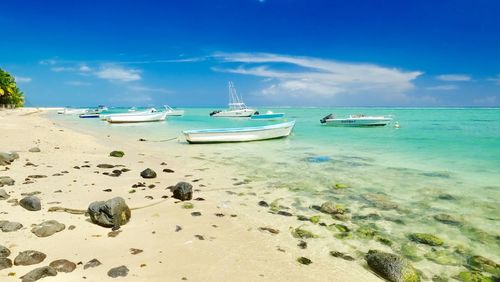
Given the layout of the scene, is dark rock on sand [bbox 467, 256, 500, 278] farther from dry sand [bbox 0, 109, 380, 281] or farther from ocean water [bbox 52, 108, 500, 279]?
dry sand [bbox 0, 109, 380, 281]

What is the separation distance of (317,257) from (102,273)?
3179 millimetres

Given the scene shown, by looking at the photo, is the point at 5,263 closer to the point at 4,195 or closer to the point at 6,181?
the point at 4,195

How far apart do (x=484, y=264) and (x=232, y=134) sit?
59.2ft

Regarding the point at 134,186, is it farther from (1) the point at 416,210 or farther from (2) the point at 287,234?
(1) the point at 416,210

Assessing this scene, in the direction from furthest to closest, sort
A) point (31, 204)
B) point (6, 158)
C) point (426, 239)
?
point (6, 158), point (31, 204), point (426, 239)

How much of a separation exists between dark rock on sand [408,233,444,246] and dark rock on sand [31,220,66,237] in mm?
6357

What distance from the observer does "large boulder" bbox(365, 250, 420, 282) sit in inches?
183

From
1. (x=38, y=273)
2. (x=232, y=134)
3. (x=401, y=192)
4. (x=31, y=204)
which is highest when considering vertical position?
(x=232, y=134)

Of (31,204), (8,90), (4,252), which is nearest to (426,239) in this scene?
(4,252)

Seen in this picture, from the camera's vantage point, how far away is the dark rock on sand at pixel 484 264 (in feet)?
16.7

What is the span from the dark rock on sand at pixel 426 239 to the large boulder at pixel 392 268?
1252mm

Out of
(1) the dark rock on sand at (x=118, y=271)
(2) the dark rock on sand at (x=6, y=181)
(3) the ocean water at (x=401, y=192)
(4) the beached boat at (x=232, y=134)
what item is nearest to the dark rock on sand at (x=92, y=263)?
(1) the dark rock on sand at (x=118, y=271)

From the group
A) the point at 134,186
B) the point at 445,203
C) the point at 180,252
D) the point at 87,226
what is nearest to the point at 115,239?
the point at 87,226

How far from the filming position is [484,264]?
5262mm
